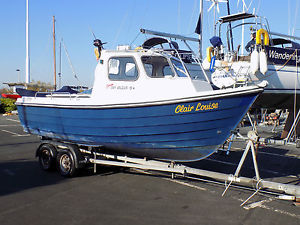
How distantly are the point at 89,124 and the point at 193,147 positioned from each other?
2291 millimetres

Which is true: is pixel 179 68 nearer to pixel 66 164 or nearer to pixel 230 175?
pixel 230 175

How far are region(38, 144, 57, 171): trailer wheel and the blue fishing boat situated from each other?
480mm

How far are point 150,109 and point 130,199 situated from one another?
1679mm

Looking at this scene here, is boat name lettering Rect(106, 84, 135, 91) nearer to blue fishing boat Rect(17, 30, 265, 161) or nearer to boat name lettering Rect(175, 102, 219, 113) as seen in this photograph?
blue fishing boat Rect(17, 30, 265, 161)

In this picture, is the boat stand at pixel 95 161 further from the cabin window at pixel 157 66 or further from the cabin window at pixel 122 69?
the cabin window at pixel 157 66

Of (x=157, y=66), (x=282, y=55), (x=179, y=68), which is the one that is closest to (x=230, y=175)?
(x=179, y=68)

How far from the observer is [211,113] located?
16.4 ft

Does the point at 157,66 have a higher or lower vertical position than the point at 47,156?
higher

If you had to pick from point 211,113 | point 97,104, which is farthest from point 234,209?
point 97,104

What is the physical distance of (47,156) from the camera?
6855 millimetres

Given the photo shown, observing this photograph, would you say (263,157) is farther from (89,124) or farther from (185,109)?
(89,124)

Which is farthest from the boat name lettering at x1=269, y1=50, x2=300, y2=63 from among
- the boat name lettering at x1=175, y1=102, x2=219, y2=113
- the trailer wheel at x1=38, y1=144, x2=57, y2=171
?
the trailer wheel at x1=38, y1=144, x2=57, y2=171

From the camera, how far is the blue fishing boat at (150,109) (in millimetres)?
5008

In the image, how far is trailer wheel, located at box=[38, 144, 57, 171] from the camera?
670 cm
